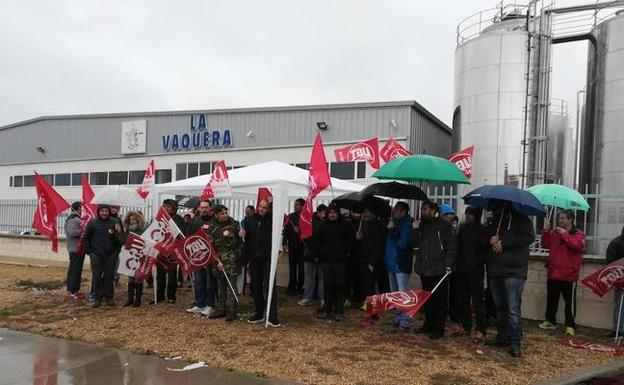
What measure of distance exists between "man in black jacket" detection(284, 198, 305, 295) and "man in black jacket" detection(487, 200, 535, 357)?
4749 mm

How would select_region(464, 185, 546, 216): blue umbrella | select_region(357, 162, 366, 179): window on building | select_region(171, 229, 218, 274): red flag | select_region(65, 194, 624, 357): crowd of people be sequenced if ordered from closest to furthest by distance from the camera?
select_region(464, 185, 546, 216): blue umbrella
select_region(65, 194, 624, 357): crowd of people
select_region(171, 229, 218, 274): red flag
select_region(357, 162, 366, 179): window on building

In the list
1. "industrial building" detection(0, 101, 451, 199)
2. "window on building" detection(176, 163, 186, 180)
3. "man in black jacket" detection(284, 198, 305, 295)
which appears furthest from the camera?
"window on building" detection(176, 163, 186, 180)

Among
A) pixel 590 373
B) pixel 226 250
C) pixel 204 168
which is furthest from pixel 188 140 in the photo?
pixel 590 373

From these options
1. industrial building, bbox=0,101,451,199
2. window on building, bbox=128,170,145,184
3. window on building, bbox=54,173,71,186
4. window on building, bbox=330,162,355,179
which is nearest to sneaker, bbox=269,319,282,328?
industrial building, bbox=0,101,451,199

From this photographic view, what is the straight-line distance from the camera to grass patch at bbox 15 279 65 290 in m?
11.5

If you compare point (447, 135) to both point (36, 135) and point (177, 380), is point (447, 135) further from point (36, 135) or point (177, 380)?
point (36, 135)

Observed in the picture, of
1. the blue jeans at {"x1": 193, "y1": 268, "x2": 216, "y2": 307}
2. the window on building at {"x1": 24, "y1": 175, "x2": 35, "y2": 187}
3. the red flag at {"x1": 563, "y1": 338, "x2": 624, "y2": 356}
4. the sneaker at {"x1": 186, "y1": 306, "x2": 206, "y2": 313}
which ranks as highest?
the window on building at {"x1": 24, "y1": 175, "x2": 35, "y2": 187}

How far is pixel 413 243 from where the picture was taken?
756 centimetres

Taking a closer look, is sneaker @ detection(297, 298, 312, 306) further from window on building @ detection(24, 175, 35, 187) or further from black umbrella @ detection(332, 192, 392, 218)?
window on building @ detection(24, 175, 35, 187)

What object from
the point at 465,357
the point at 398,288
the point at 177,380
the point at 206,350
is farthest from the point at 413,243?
the point at 177,380

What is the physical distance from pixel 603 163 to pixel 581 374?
28.0ft

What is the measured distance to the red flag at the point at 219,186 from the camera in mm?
8414

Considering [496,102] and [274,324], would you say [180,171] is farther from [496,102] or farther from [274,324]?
[274,324]

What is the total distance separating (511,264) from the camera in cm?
653
